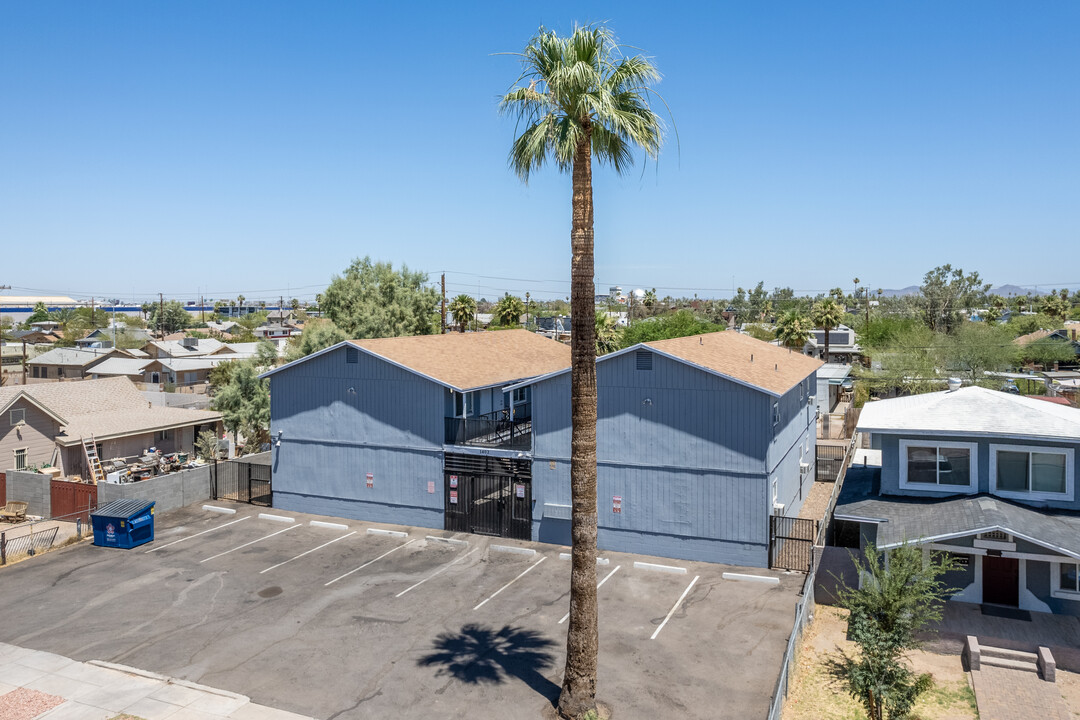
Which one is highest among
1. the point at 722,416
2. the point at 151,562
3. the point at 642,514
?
the point at 722,416

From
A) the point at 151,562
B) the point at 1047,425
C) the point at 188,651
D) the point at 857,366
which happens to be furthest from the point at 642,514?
the point at 857,366

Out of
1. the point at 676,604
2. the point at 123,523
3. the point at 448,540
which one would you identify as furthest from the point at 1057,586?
the point at 123,523

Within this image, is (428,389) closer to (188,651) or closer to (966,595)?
(188,651)

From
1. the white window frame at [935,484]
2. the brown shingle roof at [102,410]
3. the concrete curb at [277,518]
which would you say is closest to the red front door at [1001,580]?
the white window frame at [935,484]

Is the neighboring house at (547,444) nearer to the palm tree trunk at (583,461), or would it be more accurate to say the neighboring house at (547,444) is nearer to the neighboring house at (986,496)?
the neighboring house at (986,496)

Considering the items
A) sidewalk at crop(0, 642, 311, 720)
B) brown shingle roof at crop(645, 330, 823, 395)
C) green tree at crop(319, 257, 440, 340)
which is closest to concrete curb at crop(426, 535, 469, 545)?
brown shingle roof at crop(645, 330, 823, 395)

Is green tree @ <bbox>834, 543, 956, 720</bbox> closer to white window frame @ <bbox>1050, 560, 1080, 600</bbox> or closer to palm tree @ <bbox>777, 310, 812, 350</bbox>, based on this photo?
white window frame @ <bbox>1050, 560, 1080, 600</bbox>
